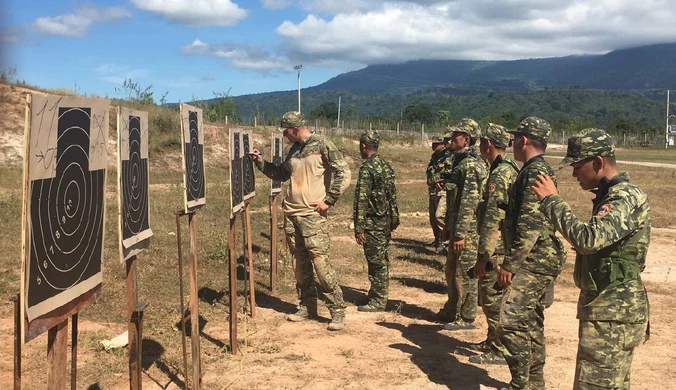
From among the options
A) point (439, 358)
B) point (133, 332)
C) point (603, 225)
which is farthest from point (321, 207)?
point (603, 225)

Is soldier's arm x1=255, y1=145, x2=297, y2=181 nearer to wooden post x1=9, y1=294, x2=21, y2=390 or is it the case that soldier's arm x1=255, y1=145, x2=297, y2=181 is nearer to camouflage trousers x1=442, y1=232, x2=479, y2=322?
camouflage trousers x1=442, y1=232, x2=479, y2=322

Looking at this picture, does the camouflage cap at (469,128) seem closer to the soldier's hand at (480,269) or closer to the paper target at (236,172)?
the soldier's hand at (480,269)

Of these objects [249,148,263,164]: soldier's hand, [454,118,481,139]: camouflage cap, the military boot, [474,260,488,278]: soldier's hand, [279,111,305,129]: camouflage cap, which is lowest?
the military boot

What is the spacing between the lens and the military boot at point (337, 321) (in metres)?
6.28

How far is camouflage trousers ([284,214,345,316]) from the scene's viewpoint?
6.15 meters

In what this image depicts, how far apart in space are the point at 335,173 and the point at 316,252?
2.54 ft

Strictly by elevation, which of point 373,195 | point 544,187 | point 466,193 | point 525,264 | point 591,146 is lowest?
point 525,264

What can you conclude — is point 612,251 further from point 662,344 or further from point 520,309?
point 662,344

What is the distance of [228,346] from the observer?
5723mm

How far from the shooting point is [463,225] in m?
5.73

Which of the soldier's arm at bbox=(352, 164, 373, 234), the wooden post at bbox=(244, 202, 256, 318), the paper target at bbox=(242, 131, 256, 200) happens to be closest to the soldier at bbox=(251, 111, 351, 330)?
the paper target at bbox=(242, 131, 256, 200)

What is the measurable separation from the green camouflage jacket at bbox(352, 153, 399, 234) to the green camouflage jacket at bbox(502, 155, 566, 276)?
2721 millimetres

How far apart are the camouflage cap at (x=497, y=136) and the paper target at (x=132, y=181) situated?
267cm

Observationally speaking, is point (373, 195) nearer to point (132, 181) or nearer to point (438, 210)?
point (438, 210)
